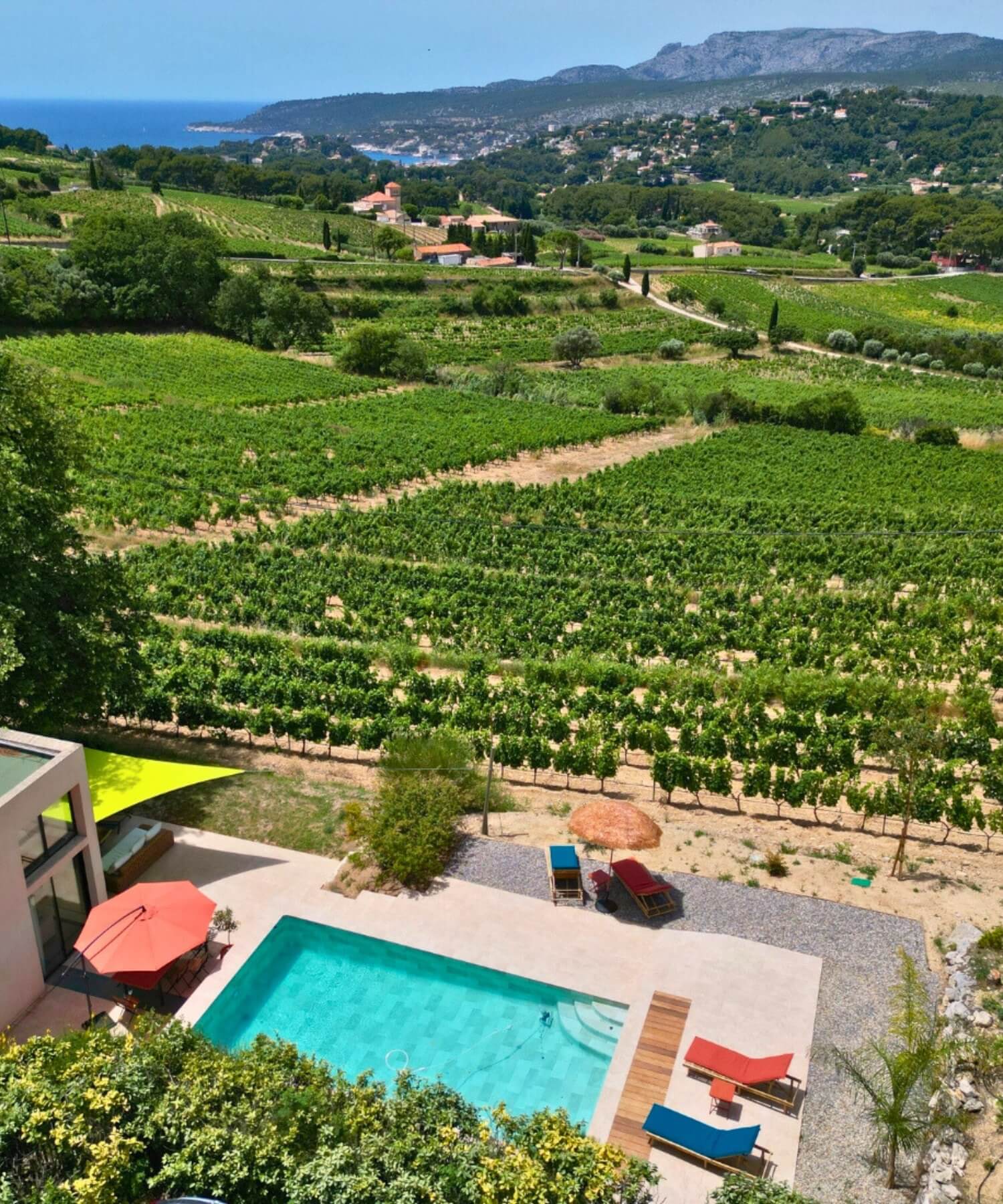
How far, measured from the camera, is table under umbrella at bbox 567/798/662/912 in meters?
17.4

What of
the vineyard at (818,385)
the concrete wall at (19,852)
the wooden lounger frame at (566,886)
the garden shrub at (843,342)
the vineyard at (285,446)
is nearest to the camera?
the concrete wall at (19,852)

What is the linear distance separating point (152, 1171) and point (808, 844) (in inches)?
553

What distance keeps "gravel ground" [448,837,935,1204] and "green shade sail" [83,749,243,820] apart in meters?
5.59

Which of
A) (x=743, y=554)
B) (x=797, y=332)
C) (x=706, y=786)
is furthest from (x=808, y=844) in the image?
(x=797, y=332)

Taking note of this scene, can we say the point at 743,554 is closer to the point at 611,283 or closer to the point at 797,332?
the point at 797,332

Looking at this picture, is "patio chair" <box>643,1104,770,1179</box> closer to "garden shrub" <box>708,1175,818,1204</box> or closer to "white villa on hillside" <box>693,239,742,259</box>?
"garden shrub" <box>708,1175,818,1204</box>

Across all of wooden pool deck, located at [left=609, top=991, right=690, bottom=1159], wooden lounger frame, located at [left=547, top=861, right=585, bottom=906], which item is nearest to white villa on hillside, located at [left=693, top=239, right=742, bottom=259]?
wooden lounger frame, located at [left=547, top=861, right=585, bottom=906]

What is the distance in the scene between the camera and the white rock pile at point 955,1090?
11750 millimetres

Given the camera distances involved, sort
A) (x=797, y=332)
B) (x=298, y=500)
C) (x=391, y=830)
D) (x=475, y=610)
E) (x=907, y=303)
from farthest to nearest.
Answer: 1. (x=907, y=303)
2. (x=797, y=332)
3. (x=298, y=500)
4. (x=475, y=610)
5. (x=391, y=830)

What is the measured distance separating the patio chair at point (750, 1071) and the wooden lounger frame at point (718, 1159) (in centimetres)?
83

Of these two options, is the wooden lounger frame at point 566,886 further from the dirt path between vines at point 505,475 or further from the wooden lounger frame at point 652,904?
the dirt path between vines at point 505,475

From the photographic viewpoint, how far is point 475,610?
1241 inches

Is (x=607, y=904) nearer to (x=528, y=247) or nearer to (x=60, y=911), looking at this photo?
(x=60, y=911)

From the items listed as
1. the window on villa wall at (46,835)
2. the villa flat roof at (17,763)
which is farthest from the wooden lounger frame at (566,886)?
the villa flat roof at (17,763)
